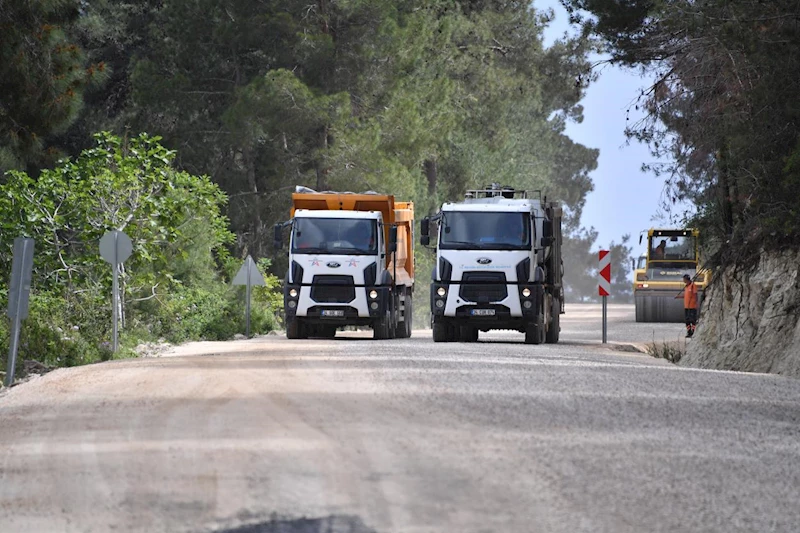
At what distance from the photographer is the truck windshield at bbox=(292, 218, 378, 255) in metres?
36.9

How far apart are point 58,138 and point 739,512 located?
5107cm

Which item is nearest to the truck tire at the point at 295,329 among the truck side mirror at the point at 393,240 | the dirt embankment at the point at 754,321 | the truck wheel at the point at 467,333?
the truck side mirror at the point at 393,240

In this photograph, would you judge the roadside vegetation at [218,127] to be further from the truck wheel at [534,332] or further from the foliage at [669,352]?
the foliage at [669,352]

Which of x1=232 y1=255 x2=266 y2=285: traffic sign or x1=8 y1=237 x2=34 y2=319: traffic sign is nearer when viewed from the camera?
x1=8 y1=237 x2=34 y2=319: traffic sign

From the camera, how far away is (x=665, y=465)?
38.6 feet

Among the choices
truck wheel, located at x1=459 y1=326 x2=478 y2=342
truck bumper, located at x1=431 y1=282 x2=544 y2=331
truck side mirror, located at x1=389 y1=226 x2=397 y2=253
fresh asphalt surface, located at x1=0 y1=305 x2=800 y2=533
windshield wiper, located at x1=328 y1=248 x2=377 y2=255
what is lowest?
fresh asphalt surface, located at x1=0 y1=305 x2=800 y2=533

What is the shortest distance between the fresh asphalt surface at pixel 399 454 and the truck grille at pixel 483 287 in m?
13.2

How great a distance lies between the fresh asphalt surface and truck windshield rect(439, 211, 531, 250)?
1329 cm

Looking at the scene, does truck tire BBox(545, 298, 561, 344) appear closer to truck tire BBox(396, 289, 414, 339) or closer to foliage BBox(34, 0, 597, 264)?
truck tire BBox(396, 289, 414, 339)

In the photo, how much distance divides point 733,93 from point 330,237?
12.4 meters

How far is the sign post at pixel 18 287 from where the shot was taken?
22359 millimetres

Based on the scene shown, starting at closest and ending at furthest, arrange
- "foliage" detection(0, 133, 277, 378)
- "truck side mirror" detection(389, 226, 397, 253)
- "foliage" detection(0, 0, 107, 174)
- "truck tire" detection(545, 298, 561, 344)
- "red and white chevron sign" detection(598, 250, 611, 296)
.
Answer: "foliage" detection(0, 0, 107, 174) → "foliage" detection(0, 133, 277, 378) → "truck side mirror" detection(389, 226, 397, 253) → "truck tire" detection(545, 298, 561, 344) → "red and white chevron sign" detection(598, 250, 611, 296)

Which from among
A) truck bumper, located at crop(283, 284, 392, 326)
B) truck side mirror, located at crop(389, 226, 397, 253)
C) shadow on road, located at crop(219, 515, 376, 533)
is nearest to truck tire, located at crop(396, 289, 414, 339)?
truck bumper, located at crop(283, 284, 392, 326)

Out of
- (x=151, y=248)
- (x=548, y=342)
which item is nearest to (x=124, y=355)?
(x=151, y=248)
